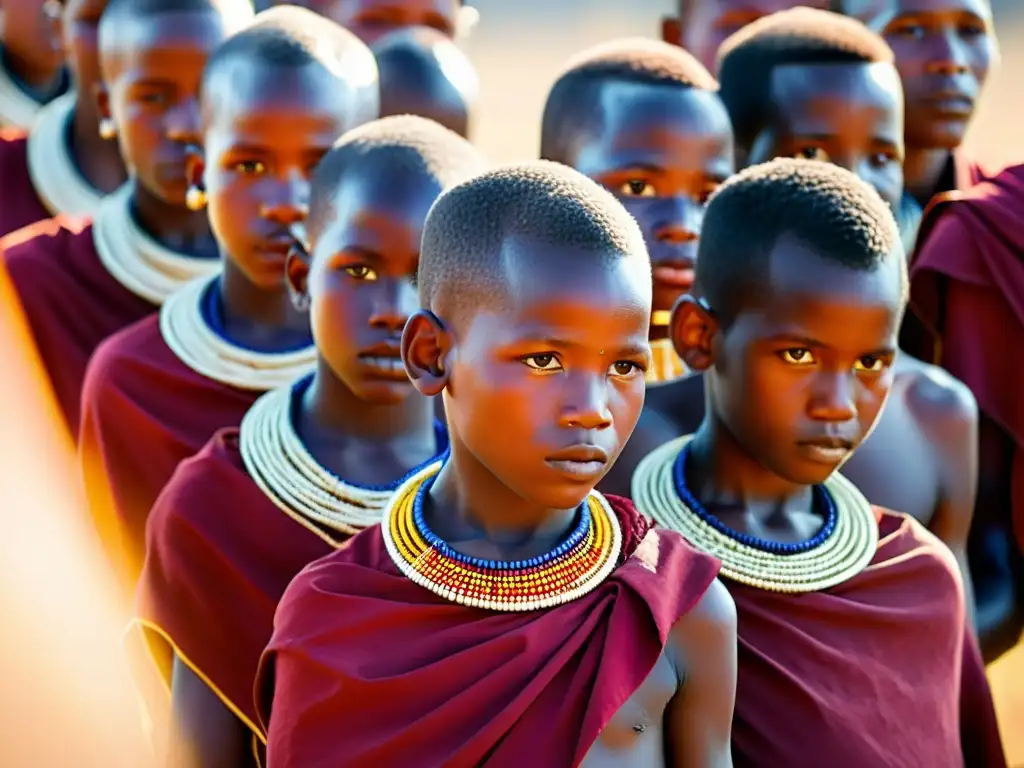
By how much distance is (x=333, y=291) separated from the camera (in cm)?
271

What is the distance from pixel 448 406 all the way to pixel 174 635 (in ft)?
2.69

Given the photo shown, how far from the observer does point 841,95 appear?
3600 mm

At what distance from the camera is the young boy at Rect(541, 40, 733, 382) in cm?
324

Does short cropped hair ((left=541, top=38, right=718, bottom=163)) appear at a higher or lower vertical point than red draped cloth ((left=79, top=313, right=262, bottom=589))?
higher

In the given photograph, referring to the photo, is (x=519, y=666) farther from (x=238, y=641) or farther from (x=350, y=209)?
(x=350, y=209)

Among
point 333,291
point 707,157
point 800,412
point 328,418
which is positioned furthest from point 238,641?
point 707,157

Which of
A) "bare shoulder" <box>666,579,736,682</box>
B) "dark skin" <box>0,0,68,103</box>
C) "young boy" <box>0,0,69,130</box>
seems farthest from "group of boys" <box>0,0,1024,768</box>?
"dark skin" <box>0,0,68,103</box>

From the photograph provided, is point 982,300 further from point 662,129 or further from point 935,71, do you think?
point 662,129

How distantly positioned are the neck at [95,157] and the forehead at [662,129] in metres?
2.28

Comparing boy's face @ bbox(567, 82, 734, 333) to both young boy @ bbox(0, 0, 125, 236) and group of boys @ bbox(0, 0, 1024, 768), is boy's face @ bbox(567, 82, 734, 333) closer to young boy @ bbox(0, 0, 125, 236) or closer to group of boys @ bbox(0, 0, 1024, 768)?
group of boys @ bbox(0, 0, 1024, 768)

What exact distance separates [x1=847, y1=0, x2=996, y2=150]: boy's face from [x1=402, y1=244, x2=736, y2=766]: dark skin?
261 cm

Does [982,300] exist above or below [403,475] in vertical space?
below

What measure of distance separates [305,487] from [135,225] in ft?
5.97

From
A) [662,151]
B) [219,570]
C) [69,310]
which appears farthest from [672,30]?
[219,570]
